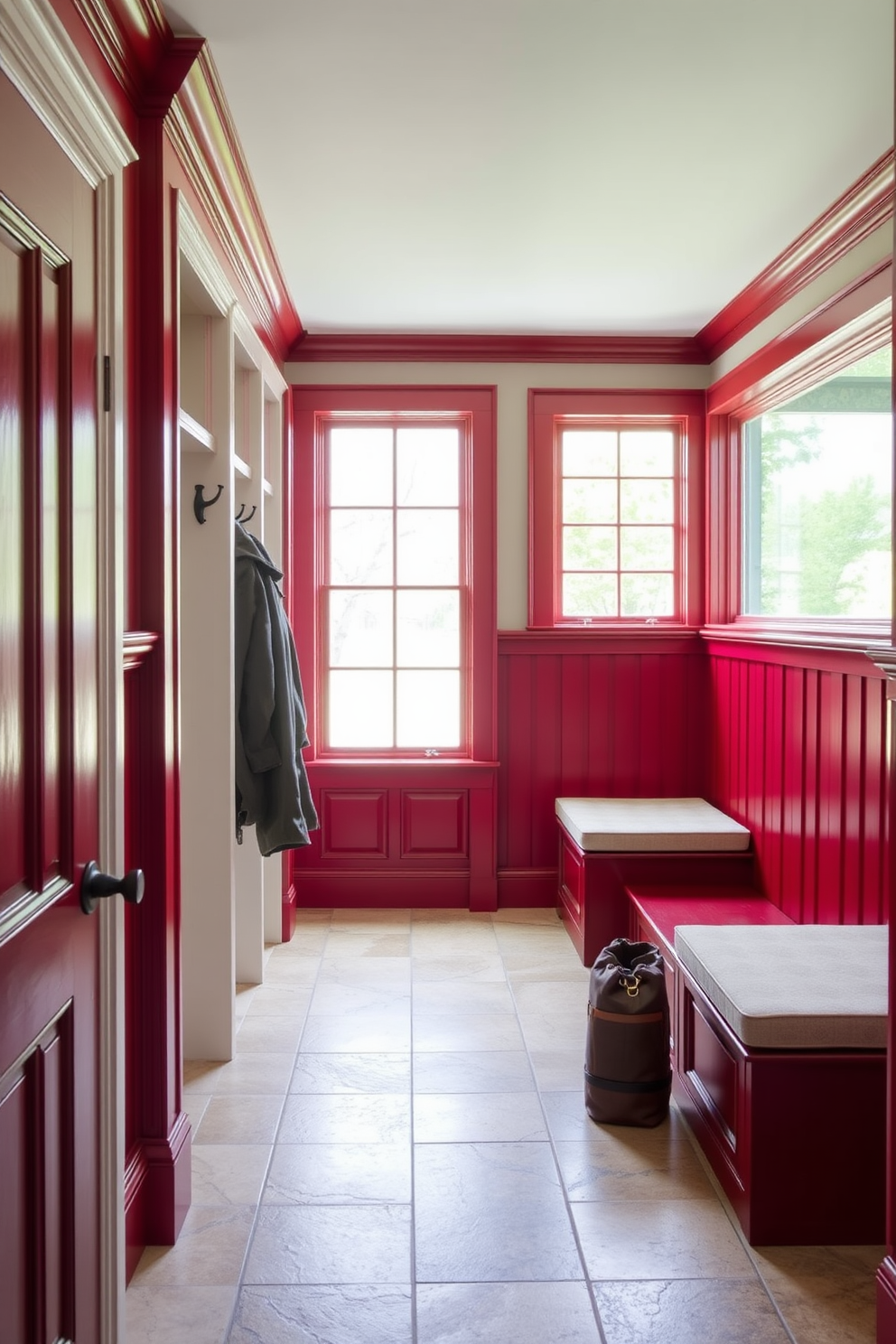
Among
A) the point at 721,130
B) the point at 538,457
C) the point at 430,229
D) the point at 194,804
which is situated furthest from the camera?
the point at 538,457

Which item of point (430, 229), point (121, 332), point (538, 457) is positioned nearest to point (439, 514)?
point (538, 457)

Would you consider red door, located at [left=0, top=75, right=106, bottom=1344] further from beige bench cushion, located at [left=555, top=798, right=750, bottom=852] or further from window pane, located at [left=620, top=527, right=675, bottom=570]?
window pane, located at [left=620, top=527, right=675, bottom=570]

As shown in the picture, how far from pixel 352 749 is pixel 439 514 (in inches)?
49.7

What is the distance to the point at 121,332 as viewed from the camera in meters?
1.96

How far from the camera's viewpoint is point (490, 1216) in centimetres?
250

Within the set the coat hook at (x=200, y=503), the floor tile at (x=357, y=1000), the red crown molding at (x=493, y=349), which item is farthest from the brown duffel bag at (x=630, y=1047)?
the red crown molding at (x=493, y=349)

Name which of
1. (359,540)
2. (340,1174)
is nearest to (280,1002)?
(340,1174)

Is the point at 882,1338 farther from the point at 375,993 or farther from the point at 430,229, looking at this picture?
the point at 430,229

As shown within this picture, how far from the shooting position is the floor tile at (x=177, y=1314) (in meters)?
2.06

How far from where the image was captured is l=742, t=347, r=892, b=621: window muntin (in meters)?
3.39

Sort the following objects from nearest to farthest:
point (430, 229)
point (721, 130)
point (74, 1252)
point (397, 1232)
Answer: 1. point (74, 1252)
2. point (397, 1232)
3. point (721, 130)
4. point (430, 229)

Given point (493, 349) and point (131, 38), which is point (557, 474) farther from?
point (131, 38)

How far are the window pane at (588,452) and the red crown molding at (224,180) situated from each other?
1.61m

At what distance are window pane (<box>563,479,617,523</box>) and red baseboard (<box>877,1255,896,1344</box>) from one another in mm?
3731
